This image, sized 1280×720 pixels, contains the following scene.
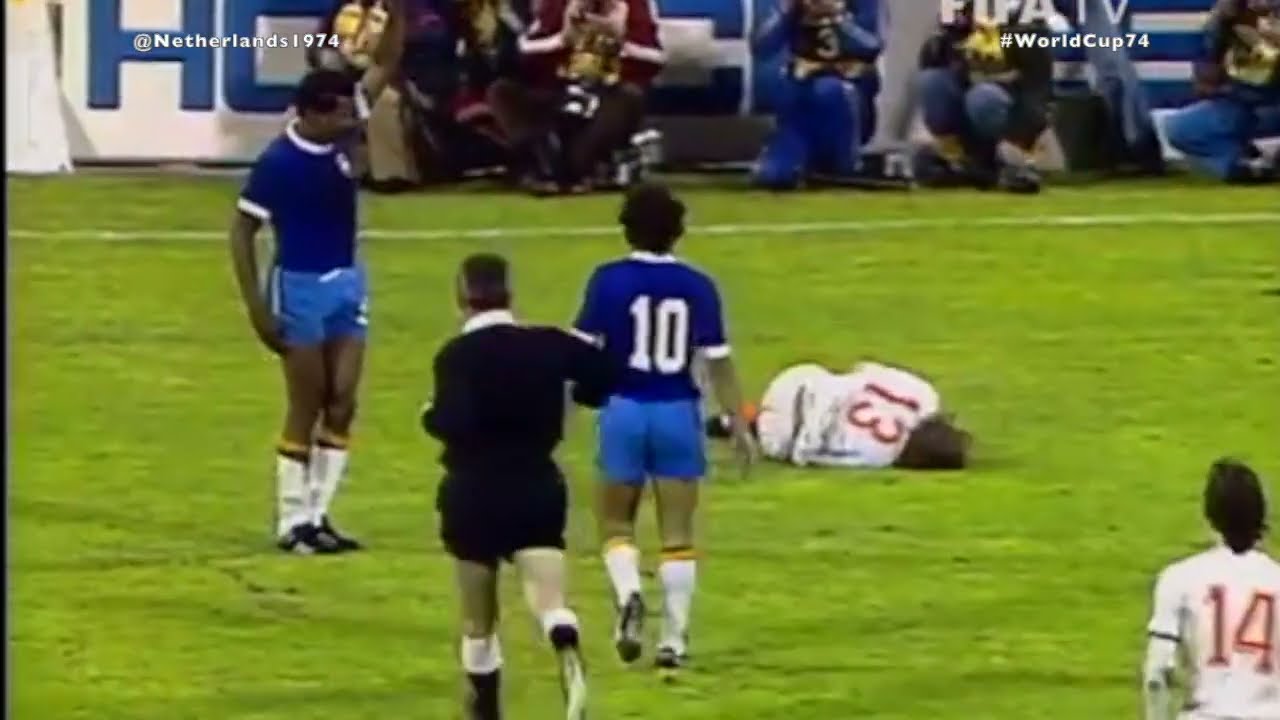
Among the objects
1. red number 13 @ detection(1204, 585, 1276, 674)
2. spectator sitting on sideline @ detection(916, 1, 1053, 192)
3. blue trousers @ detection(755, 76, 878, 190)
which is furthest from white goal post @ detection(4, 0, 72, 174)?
red number 13 @ detection(1204, 585, 1276, 674)

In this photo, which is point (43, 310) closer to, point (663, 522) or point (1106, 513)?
point (1106, 513)

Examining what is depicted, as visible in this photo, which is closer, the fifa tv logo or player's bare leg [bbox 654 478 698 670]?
player's bare leg [bbox 654 478 698 670]

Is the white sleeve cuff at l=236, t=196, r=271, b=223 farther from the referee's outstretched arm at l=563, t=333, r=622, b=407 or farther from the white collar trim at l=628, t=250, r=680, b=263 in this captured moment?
the referee's outstretched arm at l=563, t=333, r=622, b=407

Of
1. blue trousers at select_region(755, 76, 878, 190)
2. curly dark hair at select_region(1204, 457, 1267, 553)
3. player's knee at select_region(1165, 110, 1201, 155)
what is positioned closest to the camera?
curly dark hair at select_region(1204, 457, 1267, 553)

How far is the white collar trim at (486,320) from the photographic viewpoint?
11555 mm

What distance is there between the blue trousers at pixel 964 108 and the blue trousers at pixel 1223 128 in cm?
162

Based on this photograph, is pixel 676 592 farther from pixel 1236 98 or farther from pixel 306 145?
pixel 1236 98

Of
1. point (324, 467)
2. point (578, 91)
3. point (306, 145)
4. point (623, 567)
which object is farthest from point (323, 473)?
point (578, 91)

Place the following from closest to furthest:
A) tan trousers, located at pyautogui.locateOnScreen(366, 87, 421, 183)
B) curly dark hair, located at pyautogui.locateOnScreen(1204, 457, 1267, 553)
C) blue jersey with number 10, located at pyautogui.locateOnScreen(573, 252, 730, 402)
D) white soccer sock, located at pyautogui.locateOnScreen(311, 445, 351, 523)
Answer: curly dark hair, located at pyautogui.locateOnScreen(1204, 457, 1267, 553)
blue jersey with number 10, located at pyautogui.locateOnScreen(573, 252, 730, 402)
white soccer sock, located at pyautogui.locateOnScreen(311, 445, 351, 523)
tan trousers, located at pyautogui.locateOnScreen(366, 87, 421, 183)

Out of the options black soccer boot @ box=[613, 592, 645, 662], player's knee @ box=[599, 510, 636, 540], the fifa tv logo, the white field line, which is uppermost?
the fifa tv logo

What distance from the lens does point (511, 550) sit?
37.7 ft

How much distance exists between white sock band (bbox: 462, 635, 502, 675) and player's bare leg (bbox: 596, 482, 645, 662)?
0.94 metres

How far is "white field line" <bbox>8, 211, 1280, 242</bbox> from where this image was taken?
24.0m

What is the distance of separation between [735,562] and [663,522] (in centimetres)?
229
